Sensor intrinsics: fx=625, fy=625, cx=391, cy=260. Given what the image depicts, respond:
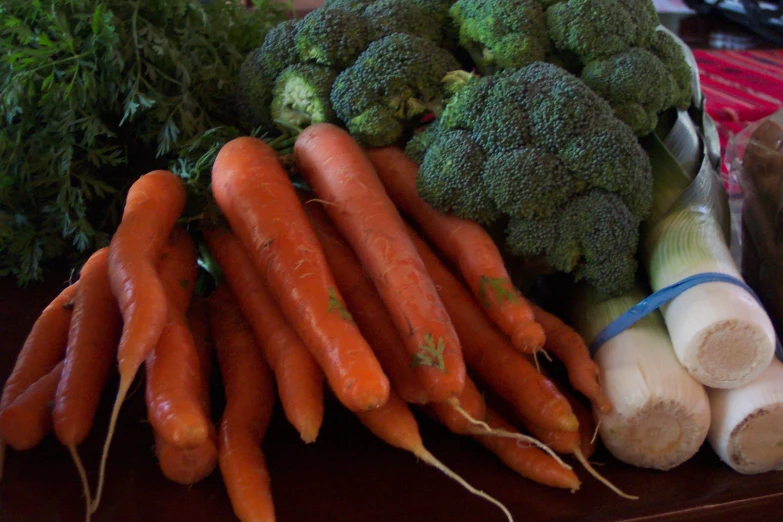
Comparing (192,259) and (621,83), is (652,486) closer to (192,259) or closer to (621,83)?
(621,83)

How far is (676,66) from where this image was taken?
3.70 ft

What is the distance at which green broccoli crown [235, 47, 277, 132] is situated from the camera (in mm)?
1102

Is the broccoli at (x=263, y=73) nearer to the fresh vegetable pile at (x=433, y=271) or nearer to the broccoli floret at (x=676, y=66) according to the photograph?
the fresh vegetable pile at (x=433, y=271)

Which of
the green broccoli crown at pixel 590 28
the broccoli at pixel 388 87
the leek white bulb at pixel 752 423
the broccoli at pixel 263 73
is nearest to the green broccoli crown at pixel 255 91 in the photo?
the broccoli at pixel 263 73

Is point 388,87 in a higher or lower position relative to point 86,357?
higher

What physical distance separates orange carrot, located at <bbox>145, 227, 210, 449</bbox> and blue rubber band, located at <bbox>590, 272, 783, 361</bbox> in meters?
0.54

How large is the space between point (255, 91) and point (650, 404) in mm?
810

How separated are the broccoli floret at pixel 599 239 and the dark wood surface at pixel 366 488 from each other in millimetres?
246

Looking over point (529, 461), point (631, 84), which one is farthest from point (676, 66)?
point (529, 461)

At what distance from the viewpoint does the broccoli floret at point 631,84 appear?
986mm

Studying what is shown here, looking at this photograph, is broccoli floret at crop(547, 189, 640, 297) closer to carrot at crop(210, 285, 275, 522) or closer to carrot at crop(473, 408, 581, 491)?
carrot at crop(473, 408, 581, 491)

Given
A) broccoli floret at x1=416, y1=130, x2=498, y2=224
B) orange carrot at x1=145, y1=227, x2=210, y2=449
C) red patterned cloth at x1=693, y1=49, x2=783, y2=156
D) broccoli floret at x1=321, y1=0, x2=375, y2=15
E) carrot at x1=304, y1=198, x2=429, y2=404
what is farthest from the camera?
red patterned cloth at x1=693, y1=49, x2=783, y2=156

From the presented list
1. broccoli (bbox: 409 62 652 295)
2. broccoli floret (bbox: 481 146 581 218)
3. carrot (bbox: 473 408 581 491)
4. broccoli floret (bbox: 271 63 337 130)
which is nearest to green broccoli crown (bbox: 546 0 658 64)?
broccoli (bbox: 409 62 652 295)

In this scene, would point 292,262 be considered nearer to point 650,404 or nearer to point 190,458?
point 190,458
